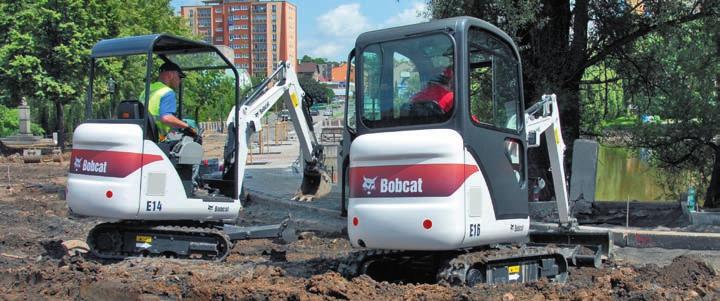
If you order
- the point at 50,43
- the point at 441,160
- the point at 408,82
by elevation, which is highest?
the point at 50,43

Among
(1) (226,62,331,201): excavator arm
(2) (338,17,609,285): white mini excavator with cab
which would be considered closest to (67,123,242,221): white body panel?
(1) (226,62,331,201): excavator arm

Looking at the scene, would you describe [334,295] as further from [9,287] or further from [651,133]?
[651,133]

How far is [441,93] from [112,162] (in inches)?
158

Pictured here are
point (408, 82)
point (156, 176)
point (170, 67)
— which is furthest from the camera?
point (170, 67)

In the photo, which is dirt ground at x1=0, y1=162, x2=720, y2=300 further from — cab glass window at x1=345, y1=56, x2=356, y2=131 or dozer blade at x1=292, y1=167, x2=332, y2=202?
cab glass window at x1=345, y1=56, x2=356, y2=131

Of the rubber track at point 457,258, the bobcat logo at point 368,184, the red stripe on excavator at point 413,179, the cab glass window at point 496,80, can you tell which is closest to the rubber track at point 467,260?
the rubber track at point 457,258

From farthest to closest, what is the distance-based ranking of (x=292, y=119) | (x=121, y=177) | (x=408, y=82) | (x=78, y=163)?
(x=292, y=119) → (x=78, y=163) → (x=121, y=177) → (x=408, y=82)

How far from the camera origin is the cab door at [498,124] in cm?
606

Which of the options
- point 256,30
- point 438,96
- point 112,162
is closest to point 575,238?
point 438,96

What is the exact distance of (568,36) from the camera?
43.1 ft

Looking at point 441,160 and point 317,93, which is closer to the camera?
point 441,160

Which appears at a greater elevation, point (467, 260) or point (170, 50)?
point (170, 50)

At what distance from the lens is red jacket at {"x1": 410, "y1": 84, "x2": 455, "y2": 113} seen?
602 cm

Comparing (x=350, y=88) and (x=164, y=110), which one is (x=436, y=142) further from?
(x=164, y=110)
